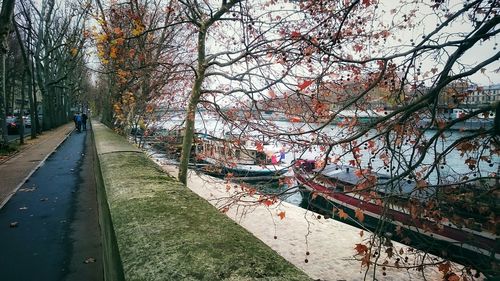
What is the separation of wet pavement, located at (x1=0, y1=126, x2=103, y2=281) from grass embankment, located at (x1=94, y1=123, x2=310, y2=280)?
2413 mm

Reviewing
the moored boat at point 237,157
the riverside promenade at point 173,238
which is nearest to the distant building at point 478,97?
the riverside promenade at point 173,238

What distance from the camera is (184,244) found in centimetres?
204

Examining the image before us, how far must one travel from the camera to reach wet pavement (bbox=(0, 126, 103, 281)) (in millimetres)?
4785

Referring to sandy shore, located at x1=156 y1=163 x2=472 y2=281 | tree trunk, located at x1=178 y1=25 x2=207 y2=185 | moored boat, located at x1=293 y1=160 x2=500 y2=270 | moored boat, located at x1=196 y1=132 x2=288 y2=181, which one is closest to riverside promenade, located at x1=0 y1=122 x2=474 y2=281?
sandy shore, located at x1=156 y1=163 x2=472 y2=281

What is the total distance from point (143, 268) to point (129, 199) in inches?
60.4

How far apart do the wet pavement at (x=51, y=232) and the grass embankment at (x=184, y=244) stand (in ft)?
7.92

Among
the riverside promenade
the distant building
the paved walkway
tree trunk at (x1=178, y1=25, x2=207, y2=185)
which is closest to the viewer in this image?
the riverside promenade

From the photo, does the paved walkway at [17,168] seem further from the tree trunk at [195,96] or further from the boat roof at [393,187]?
the boat roof at [393,187]

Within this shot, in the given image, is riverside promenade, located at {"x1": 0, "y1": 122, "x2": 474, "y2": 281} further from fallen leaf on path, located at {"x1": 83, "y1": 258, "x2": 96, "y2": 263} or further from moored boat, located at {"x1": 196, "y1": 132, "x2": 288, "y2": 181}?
moored boat, located at {"x1": 196, "y1": 132, "x2": 288, "y2": 181}

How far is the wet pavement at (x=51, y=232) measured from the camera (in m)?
4.79

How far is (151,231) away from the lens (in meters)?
2.28

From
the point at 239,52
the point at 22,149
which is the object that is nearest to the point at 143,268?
the point at 239,52

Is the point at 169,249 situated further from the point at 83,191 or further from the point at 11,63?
the point at 11,63

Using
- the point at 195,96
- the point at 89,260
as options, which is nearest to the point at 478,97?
the point at 195,96
